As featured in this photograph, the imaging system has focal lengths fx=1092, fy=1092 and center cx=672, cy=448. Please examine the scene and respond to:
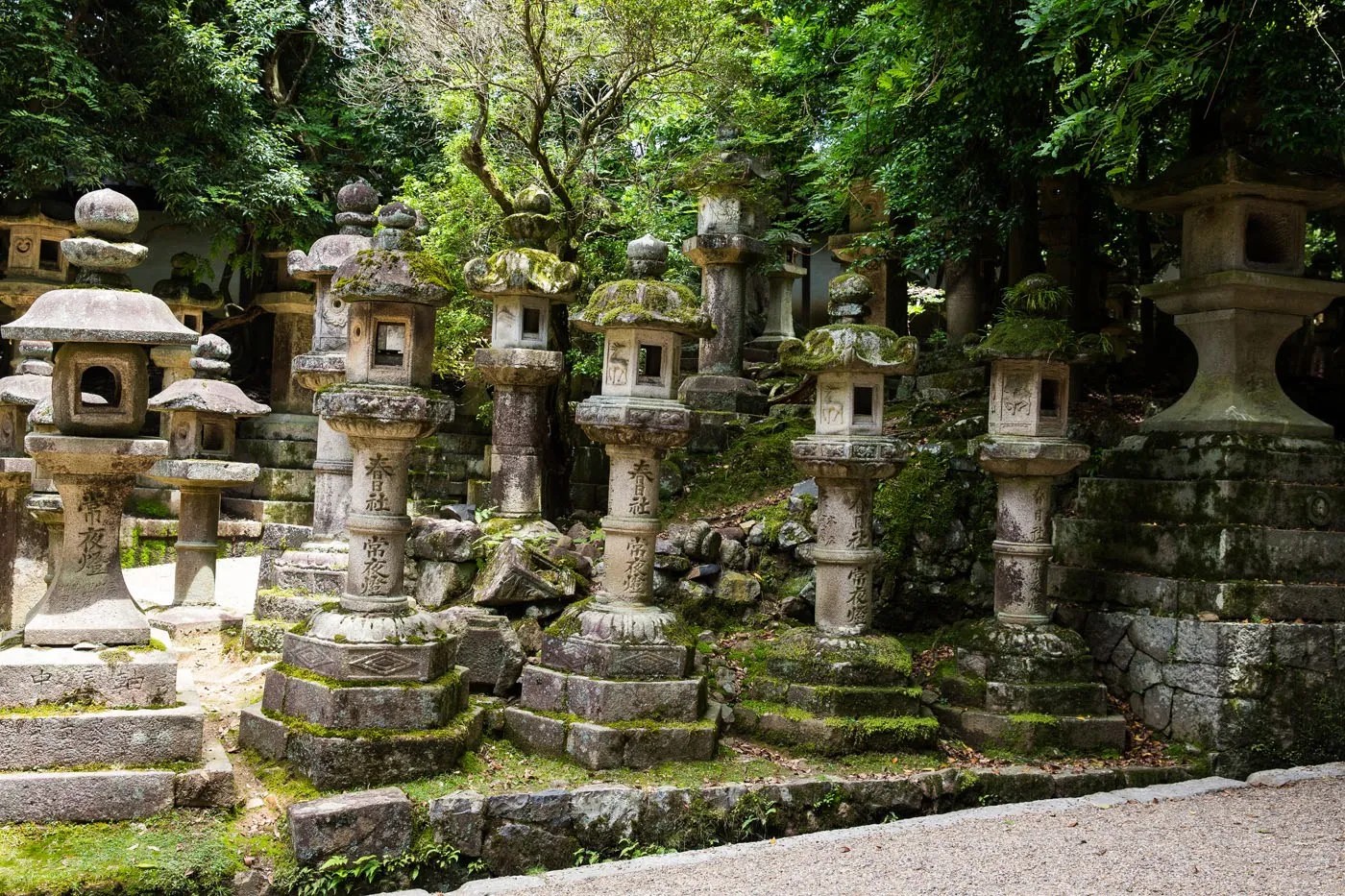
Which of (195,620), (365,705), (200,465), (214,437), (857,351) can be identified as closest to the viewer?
(365,705)

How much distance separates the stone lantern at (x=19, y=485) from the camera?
8.19m

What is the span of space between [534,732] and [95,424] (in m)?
2.82

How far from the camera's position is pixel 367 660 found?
225 inches

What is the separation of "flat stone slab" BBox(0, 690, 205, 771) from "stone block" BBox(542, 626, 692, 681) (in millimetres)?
2042

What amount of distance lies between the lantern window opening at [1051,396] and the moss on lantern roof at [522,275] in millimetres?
3694

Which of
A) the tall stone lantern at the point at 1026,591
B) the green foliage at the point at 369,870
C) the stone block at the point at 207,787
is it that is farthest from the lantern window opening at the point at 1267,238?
the stone block at the point at 207,787

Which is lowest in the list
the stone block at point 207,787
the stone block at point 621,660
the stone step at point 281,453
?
the stone block at point 207,787

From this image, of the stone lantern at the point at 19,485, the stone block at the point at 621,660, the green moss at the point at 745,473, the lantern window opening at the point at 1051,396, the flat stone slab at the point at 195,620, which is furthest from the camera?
the green moss at the point at 745,473

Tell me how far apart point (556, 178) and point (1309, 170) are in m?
6.39

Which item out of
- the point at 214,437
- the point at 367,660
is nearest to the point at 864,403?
the point at 367,660

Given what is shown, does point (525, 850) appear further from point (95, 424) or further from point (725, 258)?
point (725, 258)

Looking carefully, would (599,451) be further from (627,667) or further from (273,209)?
(273,209)

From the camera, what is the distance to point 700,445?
37.7 feet

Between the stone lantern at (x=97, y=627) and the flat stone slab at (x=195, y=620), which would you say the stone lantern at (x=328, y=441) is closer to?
the flat stone slab at (x=195, y=620)
